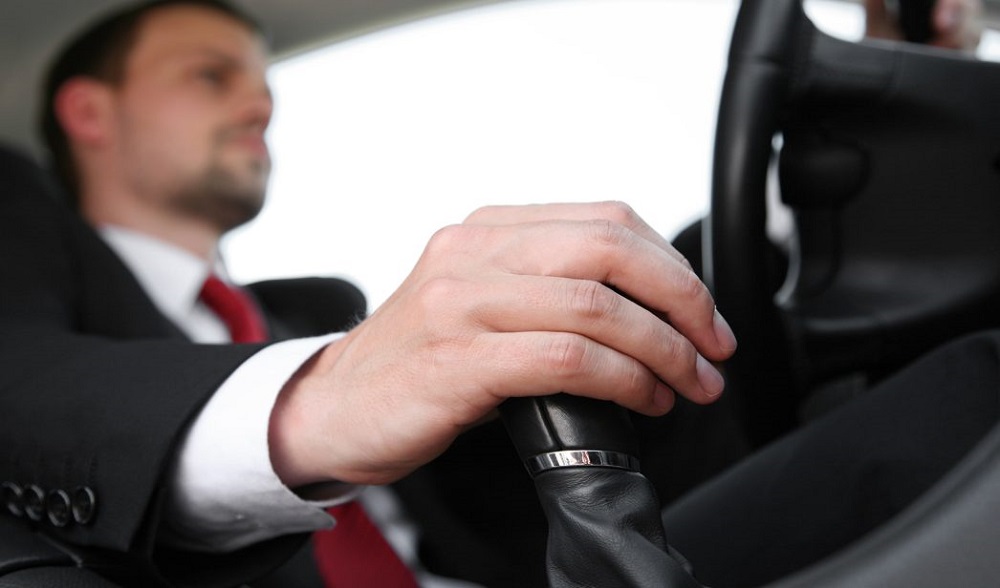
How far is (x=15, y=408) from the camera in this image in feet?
2.14

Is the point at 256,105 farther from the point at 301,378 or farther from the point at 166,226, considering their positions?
the point at 301,378

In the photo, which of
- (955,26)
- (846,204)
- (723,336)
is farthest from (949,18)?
(723,336)

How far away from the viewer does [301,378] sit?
0.57 m

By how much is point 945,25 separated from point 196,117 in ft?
3.22

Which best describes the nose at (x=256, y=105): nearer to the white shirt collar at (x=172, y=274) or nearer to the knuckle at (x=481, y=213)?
the white shirt collar at (x=172, y=274)

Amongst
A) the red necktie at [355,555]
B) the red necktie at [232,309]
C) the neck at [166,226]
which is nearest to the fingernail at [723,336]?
the red necktie at [355,555]

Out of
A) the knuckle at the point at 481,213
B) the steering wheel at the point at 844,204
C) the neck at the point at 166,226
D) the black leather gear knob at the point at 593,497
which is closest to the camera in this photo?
the black leather gear knob at the point at 593,497

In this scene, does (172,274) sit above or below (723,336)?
below

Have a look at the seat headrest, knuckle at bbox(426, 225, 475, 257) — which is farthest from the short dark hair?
knuckle at bbox(426, 225, 475, 257)

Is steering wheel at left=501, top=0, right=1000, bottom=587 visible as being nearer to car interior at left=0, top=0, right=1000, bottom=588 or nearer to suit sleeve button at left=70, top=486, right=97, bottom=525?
car interior at left=0, top=0, right=1000, bottom=588

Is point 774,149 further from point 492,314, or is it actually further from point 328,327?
point 328,327

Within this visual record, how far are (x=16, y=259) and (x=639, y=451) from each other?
0.77 meters

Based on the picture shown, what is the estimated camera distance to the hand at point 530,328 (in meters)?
0.41

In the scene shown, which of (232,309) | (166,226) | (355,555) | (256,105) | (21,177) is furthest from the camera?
(256,105)
